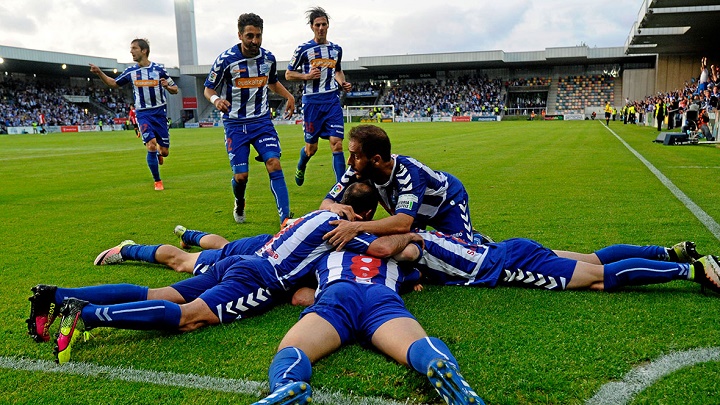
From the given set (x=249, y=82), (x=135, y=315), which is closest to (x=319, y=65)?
(x=249, y=82)

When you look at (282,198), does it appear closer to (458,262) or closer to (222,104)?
(222,104)

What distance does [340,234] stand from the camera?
3.41m

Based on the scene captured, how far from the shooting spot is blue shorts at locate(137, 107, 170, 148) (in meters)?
9.97

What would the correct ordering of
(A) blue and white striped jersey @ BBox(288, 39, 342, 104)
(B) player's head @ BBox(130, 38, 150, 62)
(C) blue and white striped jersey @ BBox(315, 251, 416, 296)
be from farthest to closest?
1. (B) player's head @ BBox(130, 38, 150, 62)
2. (A) blue and white striped jersey @ BBox(288, 39, 342, 104)
3. (C) blue and white striped jersey @ BBox(315, 251, 416, 296)

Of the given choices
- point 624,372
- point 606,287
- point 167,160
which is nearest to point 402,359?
point 624,372

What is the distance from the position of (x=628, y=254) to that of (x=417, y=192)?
1.72 metres

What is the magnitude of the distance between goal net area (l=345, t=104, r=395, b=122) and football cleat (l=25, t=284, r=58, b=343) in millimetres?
56744

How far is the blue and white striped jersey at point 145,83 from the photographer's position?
1002 cm

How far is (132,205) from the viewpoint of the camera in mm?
7980

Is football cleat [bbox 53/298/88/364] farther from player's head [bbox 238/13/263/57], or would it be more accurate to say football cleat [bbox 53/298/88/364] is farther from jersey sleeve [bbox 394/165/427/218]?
player's head [bbox 238/13/263/57]

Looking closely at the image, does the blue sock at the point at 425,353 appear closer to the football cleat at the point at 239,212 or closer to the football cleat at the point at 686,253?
the football cleat at the point at 686,253

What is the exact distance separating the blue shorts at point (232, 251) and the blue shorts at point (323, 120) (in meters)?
4.31

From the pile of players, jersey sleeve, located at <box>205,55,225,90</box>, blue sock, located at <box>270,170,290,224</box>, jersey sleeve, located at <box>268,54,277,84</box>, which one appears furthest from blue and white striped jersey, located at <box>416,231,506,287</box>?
jersey sleeve, located at <box>268,54,277,84</box>

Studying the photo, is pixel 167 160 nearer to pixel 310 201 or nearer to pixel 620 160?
pixel 310 201
